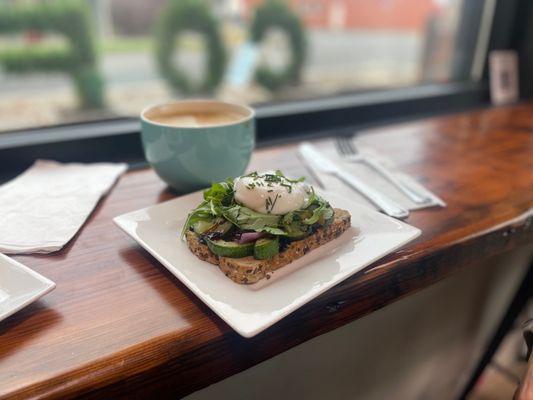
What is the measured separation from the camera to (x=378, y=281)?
1.63ft

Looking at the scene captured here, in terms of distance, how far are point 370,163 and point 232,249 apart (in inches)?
14.8

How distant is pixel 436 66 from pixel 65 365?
54.8 inches

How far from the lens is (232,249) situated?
443 millimetres

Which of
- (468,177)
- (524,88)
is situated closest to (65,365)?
(468,177)

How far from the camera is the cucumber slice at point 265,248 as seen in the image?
0.44 meters

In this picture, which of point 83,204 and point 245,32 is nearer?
point 83,204

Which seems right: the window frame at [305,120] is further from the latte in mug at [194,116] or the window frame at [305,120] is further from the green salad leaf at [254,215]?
the green salad leaf at [254,215]

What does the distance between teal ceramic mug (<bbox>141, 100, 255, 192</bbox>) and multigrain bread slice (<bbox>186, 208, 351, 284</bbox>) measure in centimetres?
14

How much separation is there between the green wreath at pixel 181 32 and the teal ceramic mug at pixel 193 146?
115 cm

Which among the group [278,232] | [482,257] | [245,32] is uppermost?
[245,32]

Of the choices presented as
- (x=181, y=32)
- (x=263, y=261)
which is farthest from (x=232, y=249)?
(x=181, y=32)

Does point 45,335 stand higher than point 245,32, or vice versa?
point 245,32

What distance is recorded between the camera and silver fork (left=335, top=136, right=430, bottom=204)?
25.5 inches

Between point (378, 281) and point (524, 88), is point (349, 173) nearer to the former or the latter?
point (378, 281)
